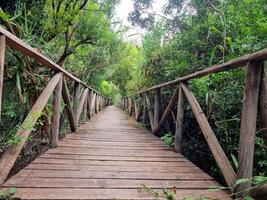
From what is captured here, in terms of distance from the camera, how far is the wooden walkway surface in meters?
→ 1.66

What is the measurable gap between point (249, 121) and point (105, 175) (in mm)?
1116

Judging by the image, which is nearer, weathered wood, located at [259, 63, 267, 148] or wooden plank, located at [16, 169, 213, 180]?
weathered wood, located at [259, 63, 267, 148]

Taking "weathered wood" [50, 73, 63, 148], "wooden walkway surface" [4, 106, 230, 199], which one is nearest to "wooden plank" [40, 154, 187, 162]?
"wooden walkway surface" [4, 106, 230, 199]

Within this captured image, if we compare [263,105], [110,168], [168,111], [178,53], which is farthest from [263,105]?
[178,53]

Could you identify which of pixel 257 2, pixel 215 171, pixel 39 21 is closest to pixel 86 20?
pixel 39 21

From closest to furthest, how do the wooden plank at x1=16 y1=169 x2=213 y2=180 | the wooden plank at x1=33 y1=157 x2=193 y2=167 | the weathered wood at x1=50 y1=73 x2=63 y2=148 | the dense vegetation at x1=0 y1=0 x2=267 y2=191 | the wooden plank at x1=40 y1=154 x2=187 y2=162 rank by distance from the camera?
the wooden plank at x1=16 y1=169 x2=213 y2=180, the wooden plank at x1=33 y1=157 x2=193 y2=167, the wooden plank at x1=40 y1=154 x2=187 y2=162, the dense vegetation at x1=0 y1=0 x2=267 y2=191, the weathered wood at x1=50 y1=73 x2=63 y2=148

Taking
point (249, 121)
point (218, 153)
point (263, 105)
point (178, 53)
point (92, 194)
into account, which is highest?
point (178, 53)

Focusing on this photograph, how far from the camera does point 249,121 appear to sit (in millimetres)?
1590

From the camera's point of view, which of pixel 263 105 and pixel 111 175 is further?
pixel 111 175

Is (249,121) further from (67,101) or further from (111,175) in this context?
(67,101)

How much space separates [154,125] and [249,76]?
10.3ft

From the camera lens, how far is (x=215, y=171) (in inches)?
114

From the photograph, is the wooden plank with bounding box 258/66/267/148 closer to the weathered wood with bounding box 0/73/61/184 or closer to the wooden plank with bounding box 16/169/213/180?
the wooden plank with bounding box 16/169/213/180

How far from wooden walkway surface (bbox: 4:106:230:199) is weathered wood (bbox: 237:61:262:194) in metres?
0.26
